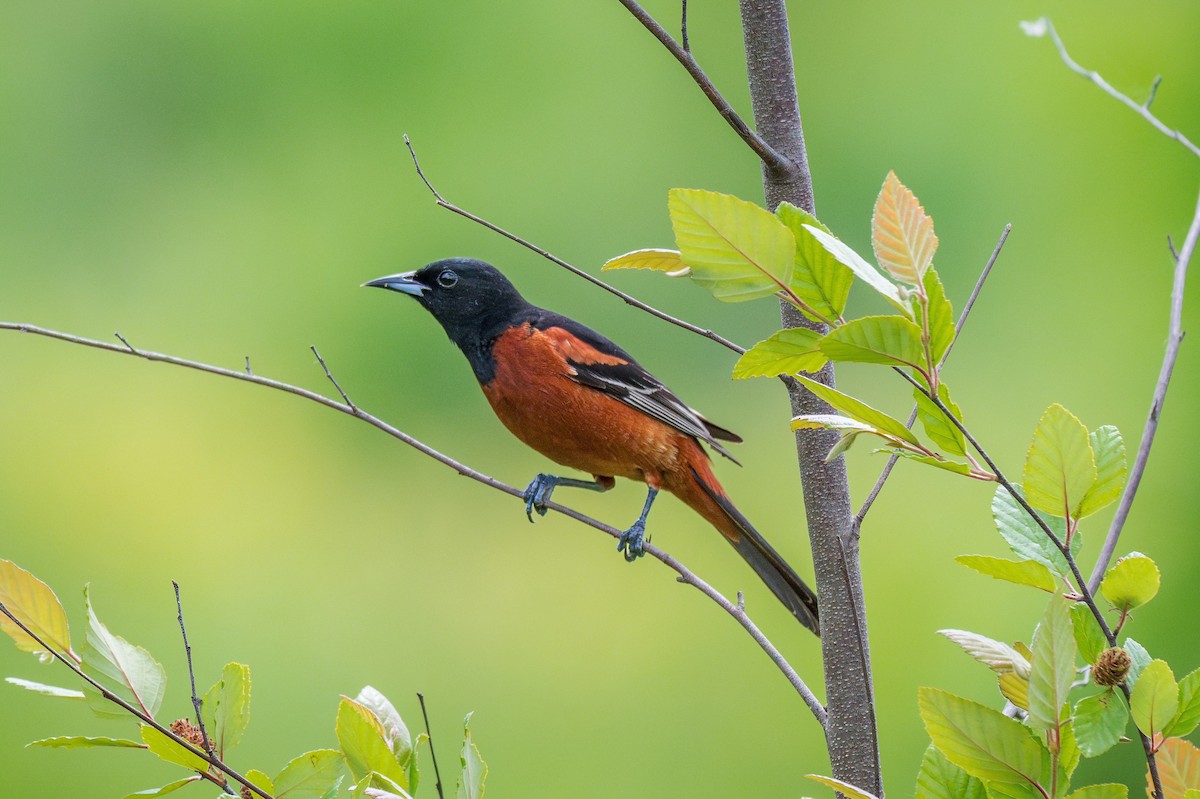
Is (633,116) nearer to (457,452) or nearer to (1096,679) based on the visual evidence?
(457,452)

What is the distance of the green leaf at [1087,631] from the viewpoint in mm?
823

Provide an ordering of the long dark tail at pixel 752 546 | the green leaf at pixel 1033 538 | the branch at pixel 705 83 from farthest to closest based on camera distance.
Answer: the long dark tail at pixel 752 546 → the branch at pixel 705 83 → the green leaf at pixel 1033 538

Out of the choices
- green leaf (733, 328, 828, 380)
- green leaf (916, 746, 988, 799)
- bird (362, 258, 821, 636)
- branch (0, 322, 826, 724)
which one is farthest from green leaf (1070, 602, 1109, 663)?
bird (362, 258, 821, 636)

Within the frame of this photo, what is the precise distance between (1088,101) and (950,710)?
11.6ft

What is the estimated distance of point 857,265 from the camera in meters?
0.74

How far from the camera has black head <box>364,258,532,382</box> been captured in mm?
2805

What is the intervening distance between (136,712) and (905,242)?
770 millimetres

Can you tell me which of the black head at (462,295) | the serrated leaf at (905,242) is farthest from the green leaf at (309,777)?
the black head at (462,295)

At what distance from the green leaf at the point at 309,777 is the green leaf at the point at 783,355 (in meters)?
0.53

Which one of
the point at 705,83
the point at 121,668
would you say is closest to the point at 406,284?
the point at 705,83

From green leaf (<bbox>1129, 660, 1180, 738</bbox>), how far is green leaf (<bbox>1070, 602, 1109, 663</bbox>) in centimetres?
5

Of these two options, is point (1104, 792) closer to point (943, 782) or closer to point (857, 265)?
point (943, 782)

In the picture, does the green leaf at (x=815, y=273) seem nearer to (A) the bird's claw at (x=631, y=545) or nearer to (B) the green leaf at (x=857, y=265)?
(B) the green leaf at (x=857, y=265)

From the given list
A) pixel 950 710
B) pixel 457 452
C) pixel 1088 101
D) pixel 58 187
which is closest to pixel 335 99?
pixel 58 187
